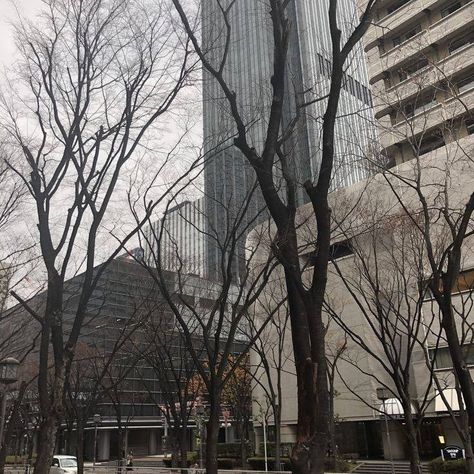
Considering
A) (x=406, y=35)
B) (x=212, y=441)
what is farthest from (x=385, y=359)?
(x=212, y=441)

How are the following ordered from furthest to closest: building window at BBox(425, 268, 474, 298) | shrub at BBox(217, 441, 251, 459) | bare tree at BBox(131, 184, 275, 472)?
shrub at BBox(217, 441, 251, 459), building window at BBox(425, 268, 474, 298), bare tree at BBox(131, 184, 275, 472)

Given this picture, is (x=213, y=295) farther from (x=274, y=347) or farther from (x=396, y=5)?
(x=396, y=5)

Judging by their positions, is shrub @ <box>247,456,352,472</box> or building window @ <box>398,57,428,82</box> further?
shrub @ <box>247,456,352,472</box>

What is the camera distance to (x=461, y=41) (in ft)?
94.4

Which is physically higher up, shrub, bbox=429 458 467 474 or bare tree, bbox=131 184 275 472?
bare tree, bbox=131 184 275 472

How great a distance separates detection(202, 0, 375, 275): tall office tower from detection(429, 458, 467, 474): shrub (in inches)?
603

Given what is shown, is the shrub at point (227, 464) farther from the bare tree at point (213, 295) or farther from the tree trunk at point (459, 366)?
the tree trunk at point (459, 366)

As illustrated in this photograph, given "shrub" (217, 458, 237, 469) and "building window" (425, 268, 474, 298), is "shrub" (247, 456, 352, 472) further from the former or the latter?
"building window" (425, 268, 474, 298)

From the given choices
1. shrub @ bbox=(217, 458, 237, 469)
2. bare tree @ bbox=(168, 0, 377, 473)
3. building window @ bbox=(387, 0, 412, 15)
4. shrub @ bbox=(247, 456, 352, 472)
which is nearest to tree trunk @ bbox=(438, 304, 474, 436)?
bare tree @ bbox=(168, 0, 377, 473)

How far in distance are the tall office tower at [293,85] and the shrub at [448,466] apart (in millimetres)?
15327

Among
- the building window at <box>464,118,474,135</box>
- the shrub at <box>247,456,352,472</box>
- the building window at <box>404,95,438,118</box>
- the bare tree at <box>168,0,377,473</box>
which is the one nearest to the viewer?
the bare tree at <box>168,0,377,473</box>

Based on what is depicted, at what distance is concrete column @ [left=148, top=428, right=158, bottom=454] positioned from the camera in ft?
170

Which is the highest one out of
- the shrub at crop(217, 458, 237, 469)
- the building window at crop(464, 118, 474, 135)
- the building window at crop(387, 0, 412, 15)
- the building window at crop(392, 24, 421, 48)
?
the building window at crop(387, 0, 412, 15)

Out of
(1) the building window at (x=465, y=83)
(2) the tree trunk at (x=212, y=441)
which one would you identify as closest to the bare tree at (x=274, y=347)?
(2) the tree trunk at (x=212, y=441)
